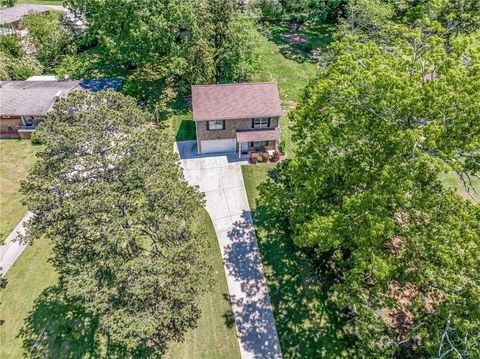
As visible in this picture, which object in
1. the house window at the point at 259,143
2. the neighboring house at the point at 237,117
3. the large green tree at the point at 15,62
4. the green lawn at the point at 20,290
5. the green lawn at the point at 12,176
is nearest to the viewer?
the green lawn at the point at 20,290

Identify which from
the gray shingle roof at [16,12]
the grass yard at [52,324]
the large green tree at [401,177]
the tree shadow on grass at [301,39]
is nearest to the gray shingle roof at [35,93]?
the grass yard at [52,324]

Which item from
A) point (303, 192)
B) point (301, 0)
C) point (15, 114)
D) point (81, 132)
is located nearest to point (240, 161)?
point (303, 192)

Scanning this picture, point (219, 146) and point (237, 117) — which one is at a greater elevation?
point (237, 117)

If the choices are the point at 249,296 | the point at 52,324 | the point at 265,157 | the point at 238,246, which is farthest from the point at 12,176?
the point at 249,296

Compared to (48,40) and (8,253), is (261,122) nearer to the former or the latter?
(8,253)

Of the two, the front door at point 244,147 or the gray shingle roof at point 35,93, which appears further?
the gray shingle roof at point 35,93

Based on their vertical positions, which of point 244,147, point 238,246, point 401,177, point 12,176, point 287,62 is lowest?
point 238,246

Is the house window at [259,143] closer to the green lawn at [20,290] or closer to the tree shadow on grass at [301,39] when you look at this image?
the green lawn at [20,290]
